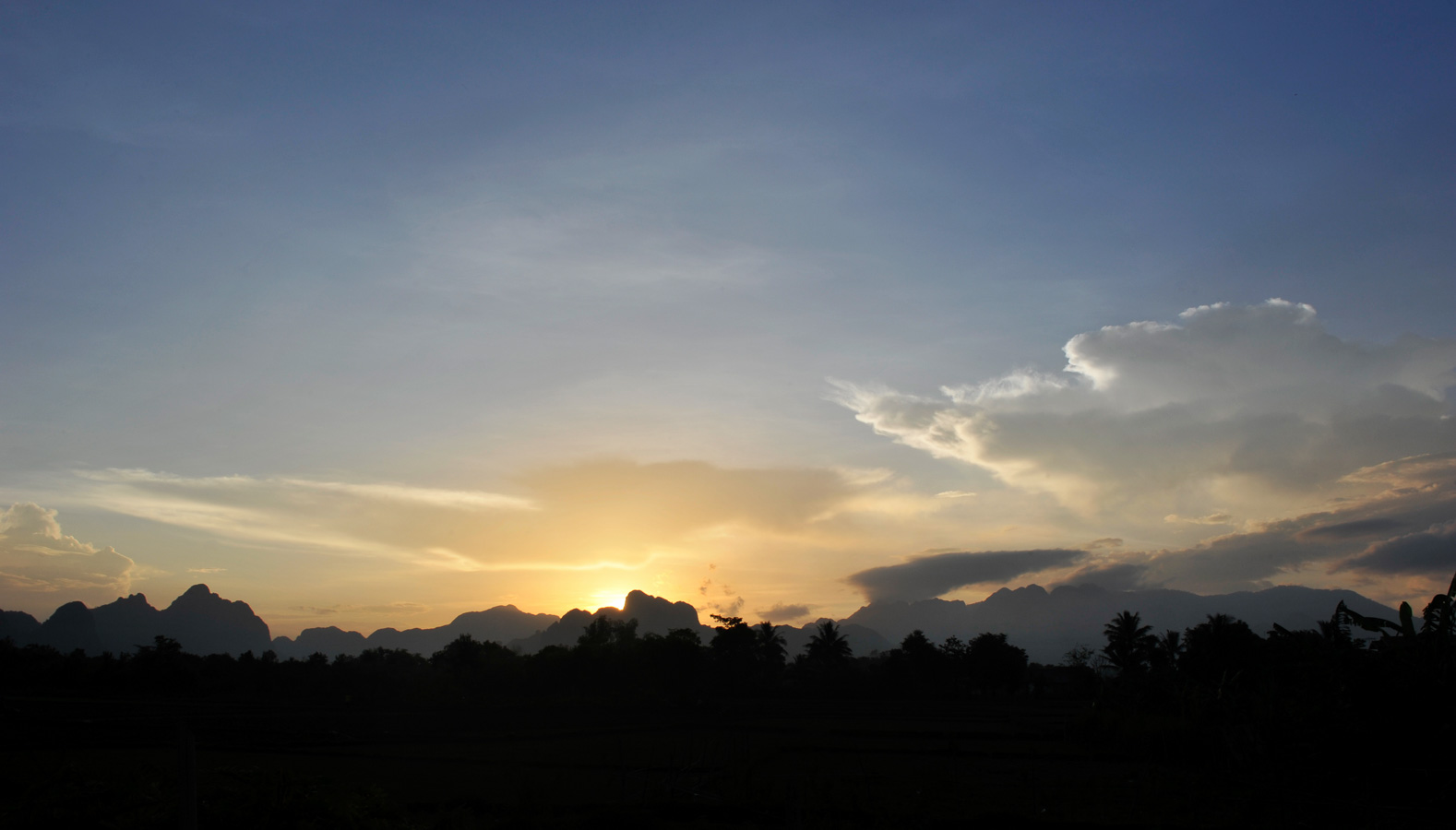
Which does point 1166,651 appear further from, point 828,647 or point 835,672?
point 828,647

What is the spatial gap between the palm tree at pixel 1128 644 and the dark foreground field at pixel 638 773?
24222 millimetres

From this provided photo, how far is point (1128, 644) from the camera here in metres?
84.8

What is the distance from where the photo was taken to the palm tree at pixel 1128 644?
275 feet

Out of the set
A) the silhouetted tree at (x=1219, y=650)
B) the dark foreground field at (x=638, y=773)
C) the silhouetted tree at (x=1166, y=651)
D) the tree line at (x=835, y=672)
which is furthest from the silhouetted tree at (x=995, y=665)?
the dark foreground field at (x=638, y=773)

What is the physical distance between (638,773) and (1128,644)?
67949 millimetres

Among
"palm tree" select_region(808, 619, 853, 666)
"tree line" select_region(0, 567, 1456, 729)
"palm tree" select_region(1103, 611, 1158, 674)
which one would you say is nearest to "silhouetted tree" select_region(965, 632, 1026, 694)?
"tree line" select_region(0, 567, 1456, 729)

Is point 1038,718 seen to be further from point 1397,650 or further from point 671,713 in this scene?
point 1397,650

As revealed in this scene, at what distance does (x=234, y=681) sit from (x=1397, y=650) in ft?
251

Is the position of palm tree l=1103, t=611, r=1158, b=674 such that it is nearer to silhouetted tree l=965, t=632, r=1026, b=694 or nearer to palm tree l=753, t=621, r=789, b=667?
silhouetted tree l=965, t=632, r=1026, b=694

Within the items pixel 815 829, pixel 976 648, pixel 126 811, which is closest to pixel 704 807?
pixel 815 829

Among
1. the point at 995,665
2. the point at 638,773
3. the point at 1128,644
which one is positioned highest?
the point at 1128,644

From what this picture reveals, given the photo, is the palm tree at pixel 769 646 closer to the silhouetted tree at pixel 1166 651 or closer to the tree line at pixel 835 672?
the tree line at pixel 835 672

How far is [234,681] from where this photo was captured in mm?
65875

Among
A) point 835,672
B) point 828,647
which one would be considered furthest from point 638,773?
point 828,647
